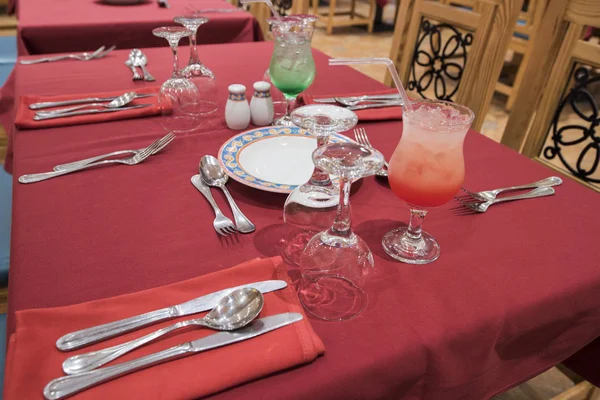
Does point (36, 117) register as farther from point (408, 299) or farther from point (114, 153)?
point (408, 299)

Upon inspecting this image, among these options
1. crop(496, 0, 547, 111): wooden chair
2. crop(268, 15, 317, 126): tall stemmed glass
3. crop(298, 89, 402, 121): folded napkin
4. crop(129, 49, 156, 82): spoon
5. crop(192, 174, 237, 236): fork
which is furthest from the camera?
crop(496, 0, 547, 111): wooden chair

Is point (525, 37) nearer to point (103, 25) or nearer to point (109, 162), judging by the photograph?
point (103, 25)

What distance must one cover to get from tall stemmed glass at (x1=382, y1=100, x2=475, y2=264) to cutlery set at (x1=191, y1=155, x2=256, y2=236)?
0.19m

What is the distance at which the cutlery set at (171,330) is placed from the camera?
0.38 metres

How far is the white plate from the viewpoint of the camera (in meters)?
0.67

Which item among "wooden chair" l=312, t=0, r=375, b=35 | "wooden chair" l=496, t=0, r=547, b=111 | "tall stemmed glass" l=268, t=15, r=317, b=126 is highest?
Result: "tall stemmed glass" l=268, t=15, r=317, b=126

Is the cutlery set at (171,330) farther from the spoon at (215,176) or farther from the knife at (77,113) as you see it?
the knife at (77,113)

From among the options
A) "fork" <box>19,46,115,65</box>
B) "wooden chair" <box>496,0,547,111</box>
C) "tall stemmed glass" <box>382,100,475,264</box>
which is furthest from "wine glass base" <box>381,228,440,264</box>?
"wooden chair" <box>496,0,547,111</box>

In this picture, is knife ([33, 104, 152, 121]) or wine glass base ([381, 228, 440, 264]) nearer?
wine glass base ([381, 228, 440, 264])

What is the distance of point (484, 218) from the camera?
2.12ft

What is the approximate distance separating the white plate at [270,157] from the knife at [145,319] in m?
0.19

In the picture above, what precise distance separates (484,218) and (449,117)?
166 mm

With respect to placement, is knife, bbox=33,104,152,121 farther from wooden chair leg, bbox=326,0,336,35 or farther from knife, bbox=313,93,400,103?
wooden chair leg, bbox=326,0,336,35

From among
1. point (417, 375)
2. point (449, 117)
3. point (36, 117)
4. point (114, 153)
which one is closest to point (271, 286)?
point (417, 375)
